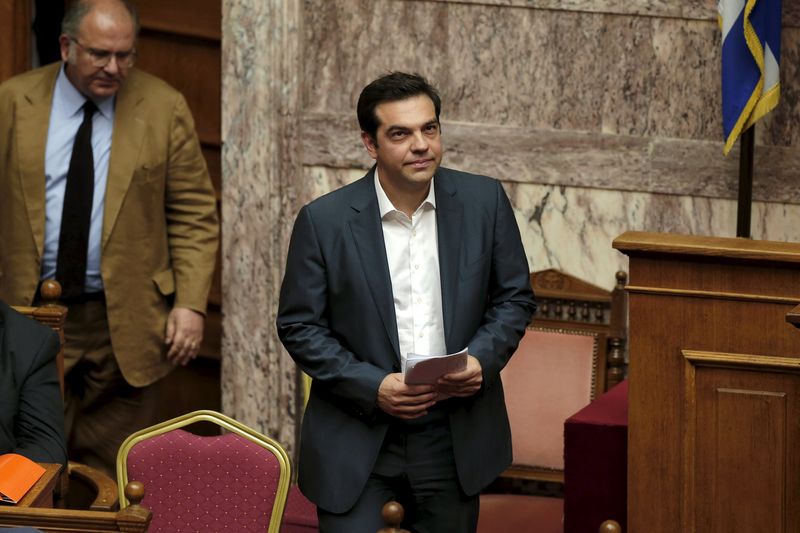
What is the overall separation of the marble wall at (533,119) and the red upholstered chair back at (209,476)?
5.43ft

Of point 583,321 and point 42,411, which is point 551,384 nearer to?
point 583,321

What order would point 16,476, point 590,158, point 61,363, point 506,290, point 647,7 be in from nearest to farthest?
point 16,476 → point 506,290 → point 61,363 → point 647,7 → point 590,158

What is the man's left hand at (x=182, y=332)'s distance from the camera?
465 cm

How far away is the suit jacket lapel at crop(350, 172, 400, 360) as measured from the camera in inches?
126

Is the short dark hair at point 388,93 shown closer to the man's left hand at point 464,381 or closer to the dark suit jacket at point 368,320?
the dark suit jacket at point 368,320

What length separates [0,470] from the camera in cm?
310

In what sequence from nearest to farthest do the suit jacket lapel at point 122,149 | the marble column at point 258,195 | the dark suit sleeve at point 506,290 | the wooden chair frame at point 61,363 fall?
the dark suit sleeve at point 506,290 → the wooden chair frame at point 61,363 → the suit jacket lapel at point 122,149 → the marble column at point 258,195

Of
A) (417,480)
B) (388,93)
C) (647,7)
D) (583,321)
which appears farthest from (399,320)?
(647,7)

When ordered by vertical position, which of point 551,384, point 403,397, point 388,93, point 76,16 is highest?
point 76,16

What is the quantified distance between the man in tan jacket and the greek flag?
166 cm

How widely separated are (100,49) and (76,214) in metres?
0.51

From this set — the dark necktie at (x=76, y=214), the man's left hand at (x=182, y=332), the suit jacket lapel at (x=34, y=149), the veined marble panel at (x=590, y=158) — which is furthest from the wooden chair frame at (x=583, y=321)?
the suit jacket lapel at (x=34, y=149)

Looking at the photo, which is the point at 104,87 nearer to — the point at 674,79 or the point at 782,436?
the point at 674,79

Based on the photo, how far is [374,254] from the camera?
3236 mm
